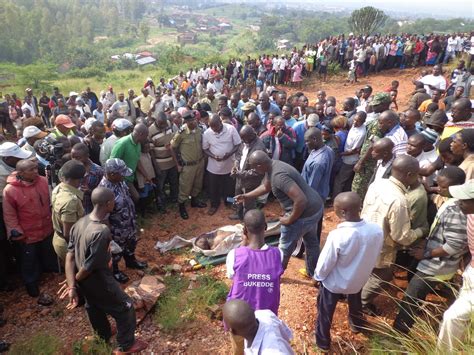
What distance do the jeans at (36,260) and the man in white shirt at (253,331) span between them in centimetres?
308

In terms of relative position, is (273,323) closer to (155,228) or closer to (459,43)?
(155,228)

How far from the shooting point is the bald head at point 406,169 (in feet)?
10.5

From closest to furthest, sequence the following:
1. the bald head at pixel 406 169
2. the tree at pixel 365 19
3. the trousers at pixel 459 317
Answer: the trousers at pixel 459 317 → the bald head at pixel 406 169 → the tree at pixel 365 19

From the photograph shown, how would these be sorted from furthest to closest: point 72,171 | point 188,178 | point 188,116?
1. point 188,178
2. point 188,116
3. point 72,171

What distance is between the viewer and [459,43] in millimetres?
17281

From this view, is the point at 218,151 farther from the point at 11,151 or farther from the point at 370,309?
the point at 370,309

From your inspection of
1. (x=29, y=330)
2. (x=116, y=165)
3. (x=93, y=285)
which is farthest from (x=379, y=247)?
(x=29, y=330)

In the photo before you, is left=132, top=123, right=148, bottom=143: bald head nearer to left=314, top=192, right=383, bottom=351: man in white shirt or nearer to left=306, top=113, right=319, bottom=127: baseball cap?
left=306, top=113, right=319, bottom=127: baseball cap

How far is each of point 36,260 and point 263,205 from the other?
11.8 ft

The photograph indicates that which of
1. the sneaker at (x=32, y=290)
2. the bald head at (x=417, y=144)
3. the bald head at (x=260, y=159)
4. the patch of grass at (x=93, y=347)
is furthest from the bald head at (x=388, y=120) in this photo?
the sneaker at (x=32, y=290)

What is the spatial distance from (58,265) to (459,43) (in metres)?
19.8

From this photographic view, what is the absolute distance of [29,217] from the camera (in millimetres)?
4012

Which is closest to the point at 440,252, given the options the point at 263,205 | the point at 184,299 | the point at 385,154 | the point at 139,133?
the point at 385,154

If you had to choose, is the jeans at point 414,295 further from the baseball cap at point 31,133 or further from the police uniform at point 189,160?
the baseball cap at point 31,133
